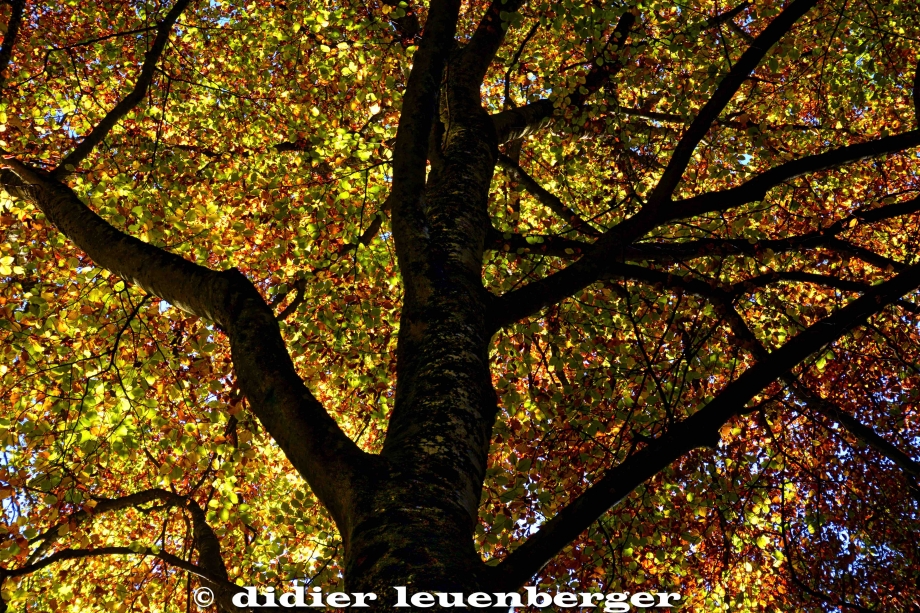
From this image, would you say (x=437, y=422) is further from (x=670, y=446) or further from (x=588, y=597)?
(x=588, y=597)

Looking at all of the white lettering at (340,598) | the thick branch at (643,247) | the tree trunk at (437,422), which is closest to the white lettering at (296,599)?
the white lettering at (340,598)

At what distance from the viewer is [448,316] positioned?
3.47m

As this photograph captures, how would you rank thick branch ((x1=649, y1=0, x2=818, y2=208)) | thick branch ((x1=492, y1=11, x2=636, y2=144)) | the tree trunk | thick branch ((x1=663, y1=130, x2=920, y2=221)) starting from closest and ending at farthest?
the tree trunk → thick branch ((x1=663, y1=130, x2=920, y2=221)) → thick branch ((x1=649, y1=0, x2=818, y2=208)) → thick branch ((x1=492, y1=11, x2=636, y2=144))

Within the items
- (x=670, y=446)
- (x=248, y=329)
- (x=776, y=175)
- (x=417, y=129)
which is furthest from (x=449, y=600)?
(x=776, y=175)

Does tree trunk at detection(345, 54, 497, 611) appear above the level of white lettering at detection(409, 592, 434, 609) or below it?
above

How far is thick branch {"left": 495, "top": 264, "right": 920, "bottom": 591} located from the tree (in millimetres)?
18

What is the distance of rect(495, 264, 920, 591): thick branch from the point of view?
2486 mm

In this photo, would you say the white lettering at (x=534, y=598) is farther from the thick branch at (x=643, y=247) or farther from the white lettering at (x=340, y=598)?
the thick branch at (x=643, y=247)

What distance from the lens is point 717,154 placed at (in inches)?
432

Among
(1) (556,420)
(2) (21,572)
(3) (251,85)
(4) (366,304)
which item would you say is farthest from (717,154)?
(2) (21,572)

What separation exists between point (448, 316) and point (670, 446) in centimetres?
135

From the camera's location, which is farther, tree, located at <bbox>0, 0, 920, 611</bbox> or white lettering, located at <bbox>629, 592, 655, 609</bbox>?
white lettering, located at <bbox>629, 592, 655, 609</bbox>

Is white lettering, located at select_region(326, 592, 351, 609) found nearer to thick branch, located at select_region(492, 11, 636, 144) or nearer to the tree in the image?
the tree

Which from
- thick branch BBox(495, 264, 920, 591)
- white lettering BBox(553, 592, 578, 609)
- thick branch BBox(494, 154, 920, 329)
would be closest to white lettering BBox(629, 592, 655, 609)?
white lettering BBox(553, 592, 578, 609)
